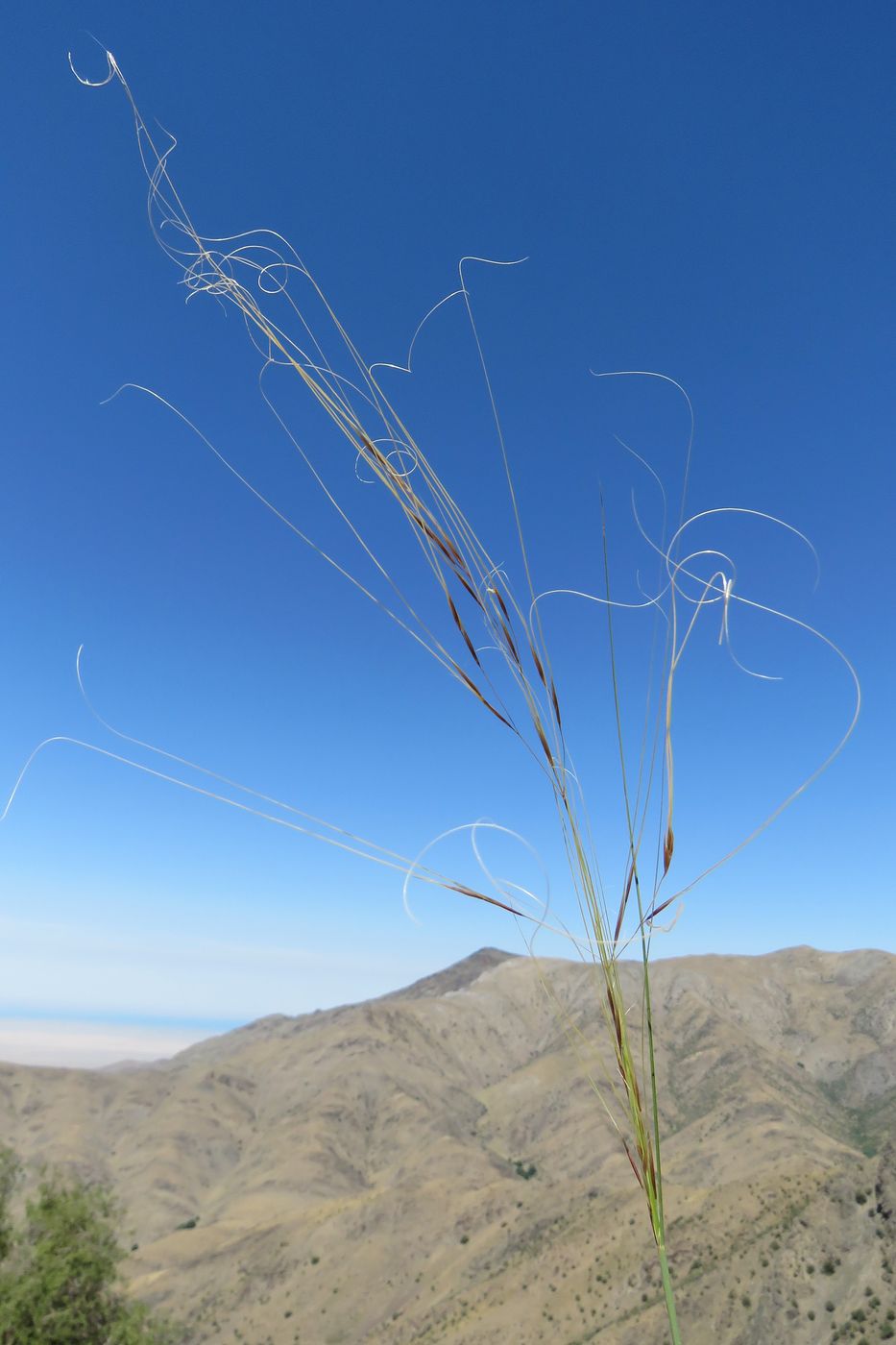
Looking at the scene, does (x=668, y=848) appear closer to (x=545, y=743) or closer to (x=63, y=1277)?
(x=545, y=743)

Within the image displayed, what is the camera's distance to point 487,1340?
50.0m

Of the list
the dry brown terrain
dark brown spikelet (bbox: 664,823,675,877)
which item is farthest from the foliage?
dark brown spikelet (bbox: 664,823,675,877)

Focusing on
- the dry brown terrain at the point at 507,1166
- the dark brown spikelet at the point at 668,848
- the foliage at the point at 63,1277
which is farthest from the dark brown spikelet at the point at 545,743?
the dry brown terrain at the point at 507,1166

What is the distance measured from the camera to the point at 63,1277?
79.0 feet

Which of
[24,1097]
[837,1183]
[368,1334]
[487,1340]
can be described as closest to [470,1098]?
[24,1097]

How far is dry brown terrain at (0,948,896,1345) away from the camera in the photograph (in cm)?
4431

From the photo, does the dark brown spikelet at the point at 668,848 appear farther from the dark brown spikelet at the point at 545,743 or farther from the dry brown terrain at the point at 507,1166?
the dry brown terrain at the point at 507,1166

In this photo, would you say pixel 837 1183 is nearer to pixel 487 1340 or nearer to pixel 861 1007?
pixel 487 1340

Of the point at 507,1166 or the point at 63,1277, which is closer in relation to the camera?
the point at 63,1277

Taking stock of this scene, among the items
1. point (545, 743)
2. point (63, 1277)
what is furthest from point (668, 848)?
point (63, 1277)

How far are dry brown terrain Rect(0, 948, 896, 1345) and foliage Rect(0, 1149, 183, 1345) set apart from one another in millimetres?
27320

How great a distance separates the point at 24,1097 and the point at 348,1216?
3336 inches

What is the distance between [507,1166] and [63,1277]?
347ft

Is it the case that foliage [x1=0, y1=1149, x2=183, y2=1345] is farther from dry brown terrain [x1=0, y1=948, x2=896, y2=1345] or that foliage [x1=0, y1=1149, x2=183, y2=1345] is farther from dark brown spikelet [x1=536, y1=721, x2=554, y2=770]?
dark brown spikelet [x1=536, y1=721, x2=554, y2=770]
